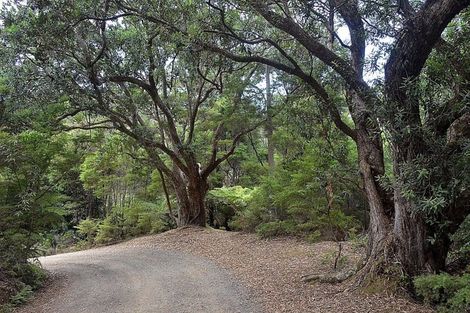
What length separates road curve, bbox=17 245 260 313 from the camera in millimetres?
6914

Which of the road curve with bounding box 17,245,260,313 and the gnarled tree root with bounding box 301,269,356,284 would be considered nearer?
the road curve with bounding box 17,245,260,313

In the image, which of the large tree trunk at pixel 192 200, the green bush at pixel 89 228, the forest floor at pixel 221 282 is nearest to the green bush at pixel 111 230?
the green bush at pixel 89 228

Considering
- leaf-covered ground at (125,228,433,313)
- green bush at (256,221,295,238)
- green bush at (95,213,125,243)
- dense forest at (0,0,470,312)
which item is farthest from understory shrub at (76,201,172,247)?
green bush at (256,221,295,238)

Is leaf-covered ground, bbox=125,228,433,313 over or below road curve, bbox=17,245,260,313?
over

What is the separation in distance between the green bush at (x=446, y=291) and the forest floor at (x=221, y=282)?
22 centimetres

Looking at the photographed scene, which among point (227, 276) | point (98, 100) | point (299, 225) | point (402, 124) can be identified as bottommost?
point (227, 276)

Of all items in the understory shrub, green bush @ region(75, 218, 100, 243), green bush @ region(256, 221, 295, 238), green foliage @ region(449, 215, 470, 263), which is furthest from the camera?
green bush @ region(75, 218, 100, 243)

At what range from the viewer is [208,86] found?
1728 cm

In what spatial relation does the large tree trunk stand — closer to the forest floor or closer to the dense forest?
the dense forest

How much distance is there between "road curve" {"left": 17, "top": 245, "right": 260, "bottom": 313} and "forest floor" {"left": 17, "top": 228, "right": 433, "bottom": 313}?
18 mm

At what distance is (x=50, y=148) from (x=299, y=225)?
25.0 ft

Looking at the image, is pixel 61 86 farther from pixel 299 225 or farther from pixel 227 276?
pixel 299 225

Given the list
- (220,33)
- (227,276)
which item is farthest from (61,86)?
(227,276)

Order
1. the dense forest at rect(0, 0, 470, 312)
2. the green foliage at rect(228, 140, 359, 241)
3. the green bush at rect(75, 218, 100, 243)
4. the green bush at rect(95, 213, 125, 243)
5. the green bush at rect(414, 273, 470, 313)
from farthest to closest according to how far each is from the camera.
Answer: the green bush at rect(75, 218, 100, 243), the green bush at rect(95, 213, 125, 243), the green foliage at rect(228, 140, 359, 241), the dense forest at rect(0, 0, 470, 312), the green bush at rect(414, 273, 470, 313)
